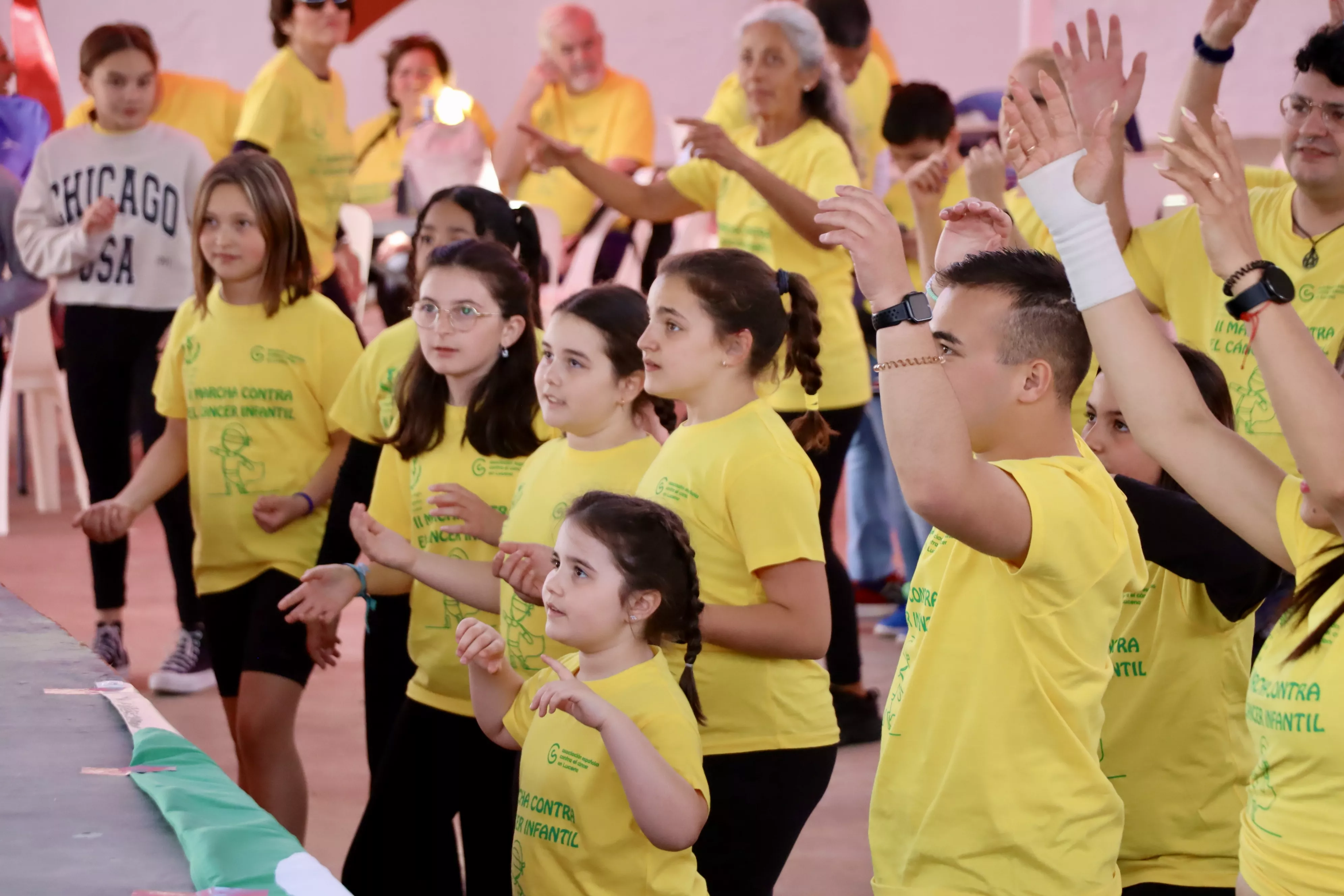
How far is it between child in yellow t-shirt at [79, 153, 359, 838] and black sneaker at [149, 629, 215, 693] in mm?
1045

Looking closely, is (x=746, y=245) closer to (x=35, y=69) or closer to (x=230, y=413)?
(x=230, y=413)

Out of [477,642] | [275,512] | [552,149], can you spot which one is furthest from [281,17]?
[477,642]

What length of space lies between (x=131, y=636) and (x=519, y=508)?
273 cm

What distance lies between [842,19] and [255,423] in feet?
8.30

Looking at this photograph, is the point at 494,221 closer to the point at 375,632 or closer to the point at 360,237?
the point at 375,632

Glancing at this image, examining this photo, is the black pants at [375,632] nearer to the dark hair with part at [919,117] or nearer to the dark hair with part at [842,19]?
the dark hair with part at [919,117]

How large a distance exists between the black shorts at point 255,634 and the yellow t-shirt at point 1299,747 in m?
1.64

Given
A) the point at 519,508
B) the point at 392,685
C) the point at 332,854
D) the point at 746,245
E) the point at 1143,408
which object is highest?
the point at 746,245

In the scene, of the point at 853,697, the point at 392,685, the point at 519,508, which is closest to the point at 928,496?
the point at 519,508

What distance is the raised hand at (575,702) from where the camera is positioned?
1660 mm

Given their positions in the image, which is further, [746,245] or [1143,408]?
[746,245]

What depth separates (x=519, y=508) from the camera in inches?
89.7

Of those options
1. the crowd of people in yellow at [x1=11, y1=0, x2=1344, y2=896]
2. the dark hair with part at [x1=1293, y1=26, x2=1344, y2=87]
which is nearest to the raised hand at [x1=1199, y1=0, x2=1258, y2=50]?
the crowd of people in yellow at [x1=11, y1=0, x2=1344, y2=896]

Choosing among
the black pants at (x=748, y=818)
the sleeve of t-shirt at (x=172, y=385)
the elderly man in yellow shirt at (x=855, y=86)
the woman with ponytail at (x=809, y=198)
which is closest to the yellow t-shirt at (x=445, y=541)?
the black pants at (x=748, y=818)
